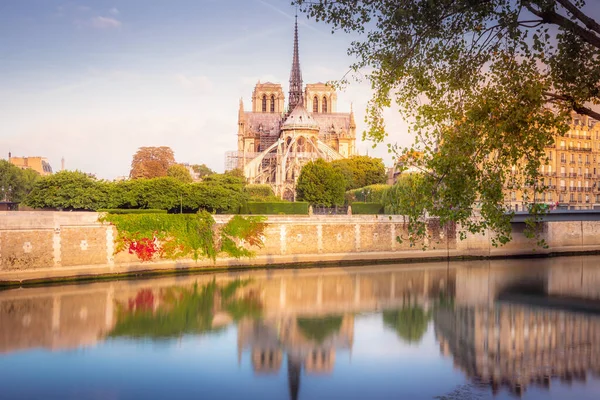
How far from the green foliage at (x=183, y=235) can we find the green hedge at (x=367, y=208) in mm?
11805

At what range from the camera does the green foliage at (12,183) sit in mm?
62094

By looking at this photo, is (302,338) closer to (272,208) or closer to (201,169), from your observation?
(272,208)

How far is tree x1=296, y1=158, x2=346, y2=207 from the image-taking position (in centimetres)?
5281

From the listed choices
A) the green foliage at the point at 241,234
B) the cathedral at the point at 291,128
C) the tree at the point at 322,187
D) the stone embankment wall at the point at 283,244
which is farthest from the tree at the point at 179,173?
the green foliage at the point at 241,234

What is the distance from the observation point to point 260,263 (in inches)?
1287

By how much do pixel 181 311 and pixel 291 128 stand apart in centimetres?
5825

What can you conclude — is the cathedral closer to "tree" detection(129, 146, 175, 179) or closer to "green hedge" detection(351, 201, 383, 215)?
"tree" detection(129, 146, 175, 179)

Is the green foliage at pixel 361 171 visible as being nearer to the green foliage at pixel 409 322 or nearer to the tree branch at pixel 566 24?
the green foliage at pixel 409 322

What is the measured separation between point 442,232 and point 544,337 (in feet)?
60.7

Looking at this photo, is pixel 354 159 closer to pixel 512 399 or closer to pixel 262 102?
pixel 262 102

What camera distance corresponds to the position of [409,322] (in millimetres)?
21766

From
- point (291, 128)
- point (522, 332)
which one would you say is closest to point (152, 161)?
point (291, 128)

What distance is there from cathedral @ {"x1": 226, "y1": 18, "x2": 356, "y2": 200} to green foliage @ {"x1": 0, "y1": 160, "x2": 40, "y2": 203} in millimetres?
22740

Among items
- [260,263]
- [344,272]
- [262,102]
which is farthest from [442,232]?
[262,102]
